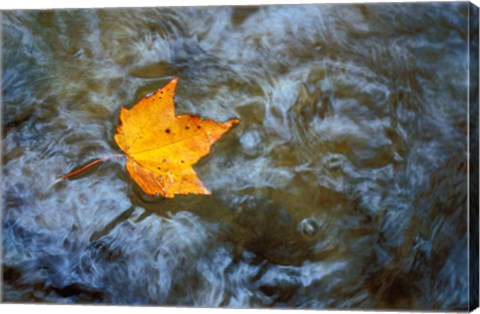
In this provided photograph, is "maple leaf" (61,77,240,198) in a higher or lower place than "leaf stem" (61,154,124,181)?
higher

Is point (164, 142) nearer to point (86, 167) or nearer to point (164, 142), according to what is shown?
point (164, 142)

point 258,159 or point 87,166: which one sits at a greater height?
point 258,159

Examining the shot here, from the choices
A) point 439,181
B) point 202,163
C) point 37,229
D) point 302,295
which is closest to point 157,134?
point 202,163

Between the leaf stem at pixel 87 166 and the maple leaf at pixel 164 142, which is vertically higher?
the maple leaf at pixel 164 142

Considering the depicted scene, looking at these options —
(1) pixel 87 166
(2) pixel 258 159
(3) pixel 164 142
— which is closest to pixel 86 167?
(1) pixel 87 166
